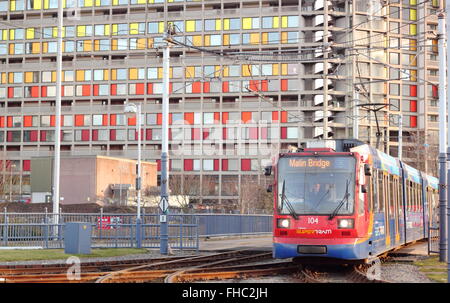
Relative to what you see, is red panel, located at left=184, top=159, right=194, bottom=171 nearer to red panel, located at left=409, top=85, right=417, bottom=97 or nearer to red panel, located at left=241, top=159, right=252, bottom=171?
red panel, located at left=241, top=159, right=252, bottom=171

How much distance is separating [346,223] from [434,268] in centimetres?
395

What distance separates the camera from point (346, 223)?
18359 mm

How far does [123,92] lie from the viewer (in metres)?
105

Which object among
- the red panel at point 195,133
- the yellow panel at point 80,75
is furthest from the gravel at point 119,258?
the yellow panel at point 80,75

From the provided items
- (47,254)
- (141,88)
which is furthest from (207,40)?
(47,254)

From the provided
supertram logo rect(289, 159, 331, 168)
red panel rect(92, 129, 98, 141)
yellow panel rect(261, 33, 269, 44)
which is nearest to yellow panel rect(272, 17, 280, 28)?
yellow panel rect(261, 33, 269, 44)

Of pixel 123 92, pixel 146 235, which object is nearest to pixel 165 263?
pixel 146 235

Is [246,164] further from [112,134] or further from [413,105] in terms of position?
[413,105]

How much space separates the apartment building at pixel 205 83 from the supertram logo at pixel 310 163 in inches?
2970

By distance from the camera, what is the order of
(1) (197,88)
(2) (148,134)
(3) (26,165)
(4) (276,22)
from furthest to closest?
(3) (26,165) < (2) (148,134) < (1) (197,88) < (4) (276,22)

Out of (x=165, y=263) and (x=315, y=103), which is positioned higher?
(x=315, y=103)

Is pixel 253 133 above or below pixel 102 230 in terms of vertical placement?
above

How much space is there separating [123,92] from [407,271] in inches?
3465

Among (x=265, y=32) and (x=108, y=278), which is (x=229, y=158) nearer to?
(x=265, y=32)
